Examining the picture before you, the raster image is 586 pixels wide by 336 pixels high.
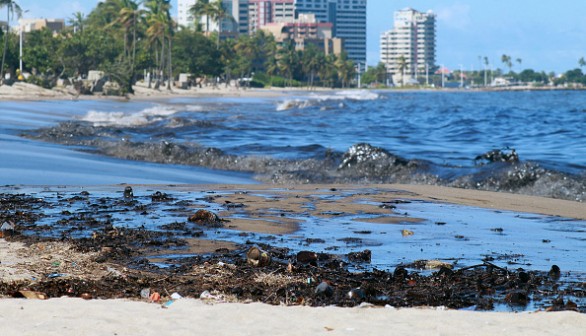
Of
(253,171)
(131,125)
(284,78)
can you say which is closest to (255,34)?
(284,78)

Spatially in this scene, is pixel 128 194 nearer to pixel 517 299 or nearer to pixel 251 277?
pixel 251 277

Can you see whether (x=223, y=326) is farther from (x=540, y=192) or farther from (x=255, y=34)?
(x=255, y=34)

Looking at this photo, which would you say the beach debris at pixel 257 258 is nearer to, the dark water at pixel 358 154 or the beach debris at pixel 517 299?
the beach debris at pixel 517 299

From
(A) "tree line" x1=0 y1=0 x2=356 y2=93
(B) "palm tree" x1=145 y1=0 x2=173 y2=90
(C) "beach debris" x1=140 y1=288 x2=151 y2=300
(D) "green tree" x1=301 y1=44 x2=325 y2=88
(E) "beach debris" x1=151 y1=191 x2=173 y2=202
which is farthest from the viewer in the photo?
(D) "green tree" x1=301 y1=44 x2=325 y2=88

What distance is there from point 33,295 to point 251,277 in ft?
4.82

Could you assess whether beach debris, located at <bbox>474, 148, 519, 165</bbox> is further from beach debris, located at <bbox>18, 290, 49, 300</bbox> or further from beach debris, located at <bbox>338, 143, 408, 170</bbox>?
beach debris, located at <bbox>18, 290, 49, 300</bbox>

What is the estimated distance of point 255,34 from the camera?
187m

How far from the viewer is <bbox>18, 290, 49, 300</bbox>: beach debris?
207 inches

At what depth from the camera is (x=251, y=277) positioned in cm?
602

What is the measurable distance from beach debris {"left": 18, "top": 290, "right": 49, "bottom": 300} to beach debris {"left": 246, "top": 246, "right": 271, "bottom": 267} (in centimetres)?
164

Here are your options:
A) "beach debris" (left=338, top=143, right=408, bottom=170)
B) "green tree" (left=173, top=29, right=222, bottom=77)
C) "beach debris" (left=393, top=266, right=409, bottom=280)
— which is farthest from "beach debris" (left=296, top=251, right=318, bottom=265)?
"green tree" (left=173, top=29, right=222, bottom=77)

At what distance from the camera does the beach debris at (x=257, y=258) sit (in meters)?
6.41

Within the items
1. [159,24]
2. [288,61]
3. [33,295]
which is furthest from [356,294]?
[288,61]

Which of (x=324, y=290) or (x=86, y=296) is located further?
(x=324, y=290)
